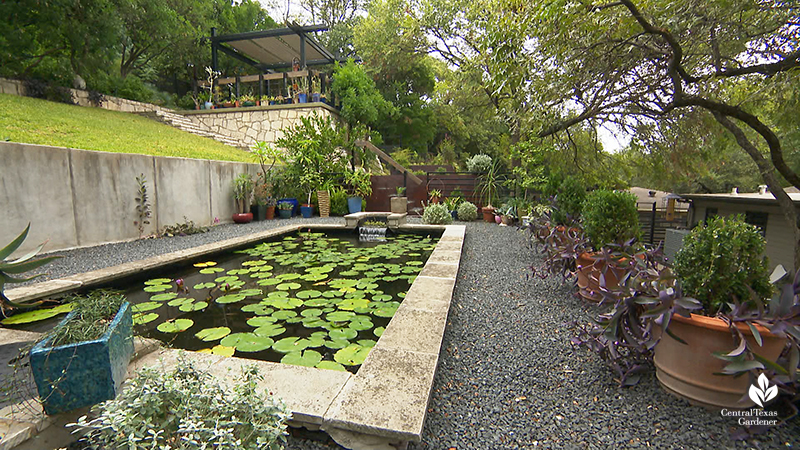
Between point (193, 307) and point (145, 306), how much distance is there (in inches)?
14.0

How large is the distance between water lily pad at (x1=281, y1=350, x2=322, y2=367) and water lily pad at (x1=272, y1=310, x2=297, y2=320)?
567 millimetres

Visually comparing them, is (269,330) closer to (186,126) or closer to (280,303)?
(280,303)

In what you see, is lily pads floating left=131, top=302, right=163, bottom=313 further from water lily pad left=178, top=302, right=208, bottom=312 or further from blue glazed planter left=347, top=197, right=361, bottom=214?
blue glazed planter left=347, top=197, right=361, bottom=214

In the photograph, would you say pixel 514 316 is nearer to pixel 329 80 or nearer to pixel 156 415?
pixel 156 415

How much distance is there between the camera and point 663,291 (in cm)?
134

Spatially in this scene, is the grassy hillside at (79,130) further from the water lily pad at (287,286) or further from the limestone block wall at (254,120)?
the water lily pad at (287,286)

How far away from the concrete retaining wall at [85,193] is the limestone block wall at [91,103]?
18.8ft

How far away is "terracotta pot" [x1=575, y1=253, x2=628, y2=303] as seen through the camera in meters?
2.34

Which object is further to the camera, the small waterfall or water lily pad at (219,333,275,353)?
the small waterfall

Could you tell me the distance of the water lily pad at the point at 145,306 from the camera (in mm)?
2447

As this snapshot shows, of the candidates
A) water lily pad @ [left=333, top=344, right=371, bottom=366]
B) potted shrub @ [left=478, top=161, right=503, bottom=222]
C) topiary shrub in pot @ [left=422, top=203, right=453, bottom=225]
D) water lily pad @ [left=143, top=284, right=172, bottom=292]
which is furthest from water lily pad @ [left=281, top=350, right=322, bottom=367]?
potted shrub @ [left=478, top=161, right=503, bottom=222]

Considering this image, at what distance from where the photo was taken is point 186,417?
0.92 metres

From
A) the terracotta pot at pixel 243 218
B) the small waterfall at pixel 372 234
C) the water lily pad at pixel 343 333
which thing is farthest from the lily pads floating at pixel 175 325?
the terracotta pot at pixel 243 218

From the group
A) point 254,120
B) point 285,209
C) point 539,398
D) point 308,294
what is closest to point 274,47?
point 254,120
